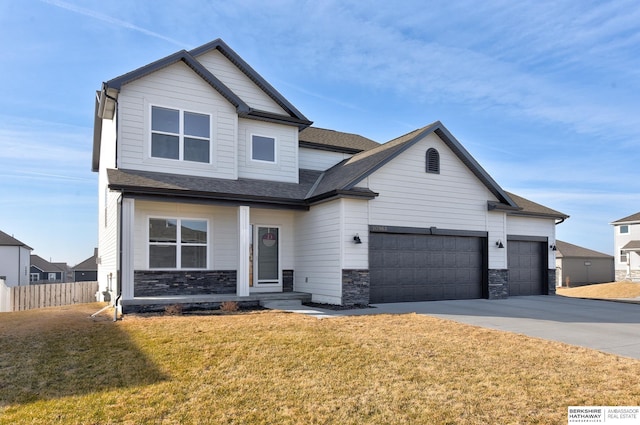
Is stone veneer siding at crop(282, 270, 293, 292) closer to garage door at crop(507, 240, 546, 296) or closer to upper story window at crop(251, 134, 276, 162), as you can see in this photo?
upper story window at crop(251, 134, 276, 162)

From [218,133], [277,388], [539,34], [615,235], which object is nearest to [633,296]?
[615,235]

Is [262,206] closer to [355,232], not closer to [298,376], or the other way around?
[355,232]

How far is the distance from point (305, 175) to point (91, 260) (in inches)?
2062

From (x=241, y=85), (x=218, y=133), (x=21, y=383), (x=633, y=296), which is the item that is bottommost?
(x=633, y=296)

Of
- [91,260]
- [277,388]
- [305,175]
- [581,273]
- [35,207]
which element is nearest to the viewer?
[277,388]

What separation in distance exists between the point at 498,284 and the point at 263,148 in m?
10.1

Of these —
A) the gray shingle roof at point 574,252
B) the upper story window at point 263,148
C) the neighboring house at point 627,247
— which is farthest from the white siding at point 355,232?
the neighboring house at point 627,247

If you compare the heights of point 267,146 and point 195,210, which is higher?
point 267,146

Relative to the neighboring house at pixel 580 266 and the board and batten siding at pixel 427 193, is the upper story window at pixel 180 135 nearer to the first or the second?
the board and batten siding at pixel 427 193

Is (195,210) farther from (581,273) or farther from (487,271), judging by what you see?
(581,273)

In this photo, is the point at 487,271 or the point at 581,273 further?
the point at 581,273

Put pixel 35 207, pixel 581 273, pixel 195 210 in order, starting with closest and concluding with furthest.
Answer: pixel 195 210
pixel 35 207
pixel 581 273

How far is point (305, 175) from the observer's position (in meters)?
17.0

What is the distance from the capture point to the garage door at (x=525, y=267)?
58.0 ft
